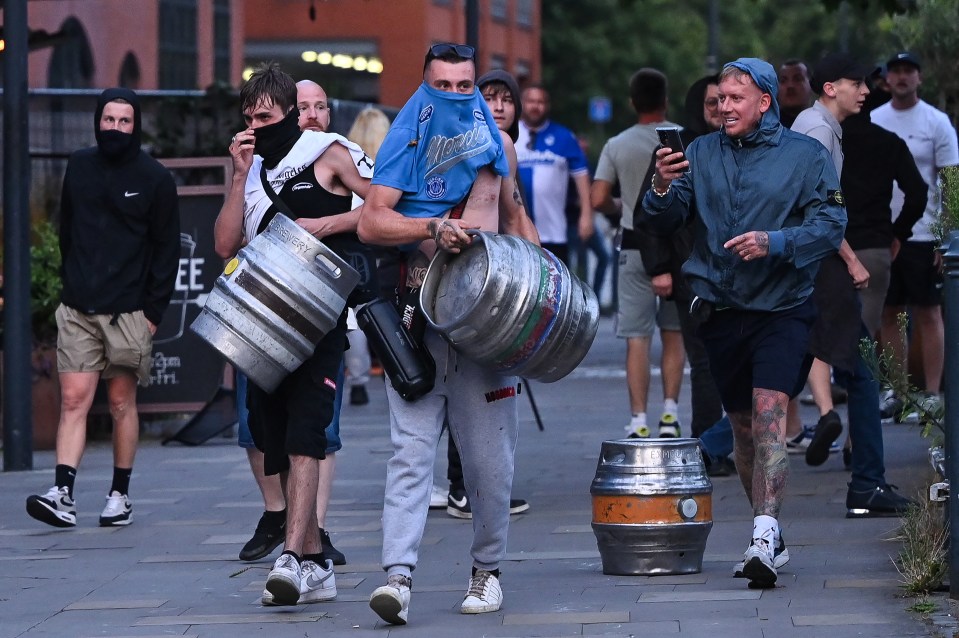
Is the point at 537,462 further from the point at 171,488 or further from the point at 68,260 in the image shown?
the point at 68,260

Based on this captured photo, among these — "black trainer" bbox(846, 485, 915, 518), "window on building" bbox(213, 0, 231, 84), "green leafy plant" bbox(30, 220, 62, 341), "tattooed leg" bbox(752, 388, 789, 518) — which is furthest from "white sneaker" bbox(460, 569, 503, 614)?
"window on building" bbox(213, 0, 231, 84)

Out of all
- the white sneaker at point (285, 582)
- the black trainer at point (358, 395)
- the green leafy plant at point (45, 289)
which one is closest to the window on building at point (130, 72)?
the black trainer at point (358, 395)

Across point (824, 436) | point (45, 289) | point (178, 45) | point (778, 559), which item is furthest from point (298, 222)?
point (178, 45)

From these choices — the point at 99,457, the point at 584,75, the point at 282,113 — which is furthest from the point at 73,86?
the point at 584,75

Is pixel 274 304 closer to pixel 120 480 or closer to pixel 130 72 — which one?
pixel 120 480

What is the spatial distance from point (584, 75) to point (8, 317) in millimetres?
45922

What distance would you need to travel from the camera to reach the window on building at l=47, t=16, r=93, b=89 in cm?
2620

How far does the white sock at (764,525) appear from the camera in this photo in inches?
265

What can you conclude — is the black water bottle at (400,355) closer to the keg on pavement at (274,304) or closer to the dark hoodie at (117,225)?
the keg on pavement at (274,304)

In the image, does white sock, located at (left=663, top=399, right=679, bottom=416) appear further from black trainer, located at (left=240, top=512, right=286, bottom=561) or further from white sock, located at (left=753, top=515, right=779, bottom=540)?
white sock, located at (left=753, top=515, right=779, bottom=540)

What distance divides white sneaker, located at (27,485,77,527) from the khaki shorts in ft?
2.14

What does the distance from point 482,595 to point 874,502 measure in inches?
99.0

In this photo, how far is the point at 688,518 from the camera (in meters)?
7.00

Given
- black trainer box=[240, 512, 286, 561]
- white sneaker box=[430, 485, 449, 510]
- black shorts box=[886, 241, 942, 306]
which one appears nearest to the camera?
black trainer box=[240, 512, 286, 561]
